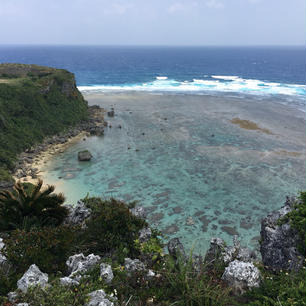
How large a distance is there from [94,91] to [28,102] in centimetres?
4938

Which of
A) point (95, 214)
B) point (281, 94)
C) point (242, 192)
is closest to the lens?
point (95, 214)

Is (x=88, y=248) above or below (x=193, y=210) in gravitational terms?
above

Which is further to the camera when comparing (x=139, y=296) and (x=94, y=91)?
(x=94, y=91)

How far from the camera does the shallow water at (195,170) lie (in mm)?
26413

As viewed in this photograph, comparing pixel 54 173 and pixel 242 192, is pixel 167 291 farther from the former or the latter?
pixel 54 173

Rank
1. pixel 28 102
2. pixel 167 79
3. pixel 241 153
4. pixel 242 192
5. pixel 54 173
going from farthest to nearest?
pixel 167 79
pixel 28 102
pixel 241 153
pixel 54 173
pixel 242 192

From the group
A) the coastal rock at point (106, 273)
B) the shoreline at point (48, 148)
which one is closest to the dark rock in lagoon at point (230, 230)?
the coastal rock at point (106, 273)

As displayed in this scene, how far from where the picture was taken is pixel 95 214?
47.2ft

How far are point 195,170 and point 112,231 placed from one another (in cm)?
2620

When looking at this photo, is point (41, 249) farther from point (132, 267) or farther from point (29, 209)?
point (29, 209)

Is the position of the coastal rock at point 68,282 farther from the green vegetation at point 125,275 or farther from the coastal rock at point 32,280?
the coastal rock at point 32,280

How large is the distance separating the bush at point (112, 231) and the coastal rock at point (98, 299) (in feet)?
10.8

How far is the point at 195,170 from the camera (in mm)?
37281

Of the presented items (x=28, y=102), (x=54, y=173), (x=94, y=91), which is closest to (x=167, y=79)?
(x=94, y=91)
